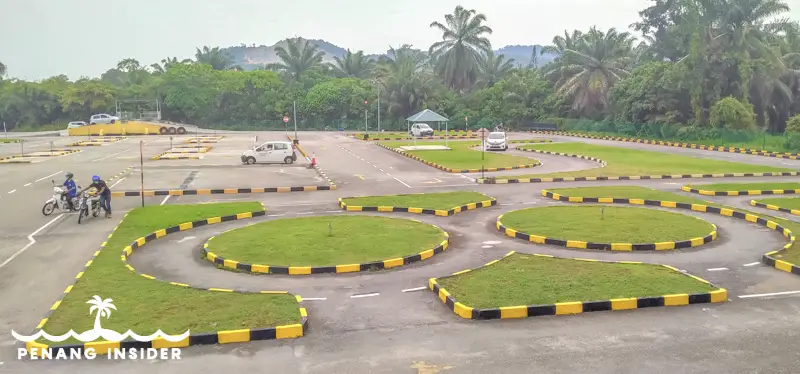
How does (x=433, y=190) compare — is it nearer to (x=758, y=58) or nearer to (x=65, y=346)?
(x=65, y=346)

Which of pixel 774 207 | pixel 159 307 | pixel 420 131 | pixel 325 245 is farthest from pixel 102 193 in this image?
pixel 420 131

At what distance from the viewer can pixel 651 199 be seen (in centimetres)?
2323

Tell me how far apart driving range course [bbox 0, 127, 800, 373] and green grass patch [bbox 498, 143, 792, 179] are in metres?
6.57

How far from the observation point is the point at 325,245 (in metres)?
16.3

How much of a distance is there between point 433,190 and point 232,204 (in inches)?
340

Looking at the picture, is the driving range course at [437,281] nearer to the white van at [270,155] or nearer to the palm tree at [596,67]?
the white van at [270,155]

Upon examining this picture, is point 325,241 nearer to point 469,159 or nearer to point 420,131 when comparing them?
point 469,159

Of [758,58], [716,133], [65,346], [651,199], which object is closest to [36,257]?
[65,346]

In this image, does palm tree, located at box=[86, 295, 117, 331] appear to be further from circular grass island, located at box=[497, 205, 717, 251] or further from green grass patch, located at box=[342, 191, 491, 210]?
green grass patch, located at box=[342, 191, 491, 210]

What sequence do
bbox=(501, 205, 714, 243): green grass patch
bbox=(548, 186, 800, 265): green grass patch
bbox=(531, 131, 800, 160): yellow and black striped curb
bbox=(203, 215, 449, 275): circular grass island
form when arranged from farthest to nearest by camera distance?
bbox=(531, 131, 800, 160): yellow and black striped curb < bbox=(548, 186, 800, 265): green grass patch < bbox=(501, 205, 714, 243): green grass patch < bbox=(203, 215, 449, 275): circular grass island

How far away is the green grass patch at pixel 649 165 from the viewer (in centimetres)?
3225

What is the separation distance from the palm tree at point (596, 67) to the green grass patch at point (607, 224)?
48463mm

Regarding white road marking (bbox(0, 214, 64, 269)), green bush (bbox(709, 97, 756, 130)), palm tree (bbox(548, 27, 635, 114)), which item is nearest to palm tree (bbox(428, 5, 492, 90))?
palm tree (bbox(548, 27, 635, 114))

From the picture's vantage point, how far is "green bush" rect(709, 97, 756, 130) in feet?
160
